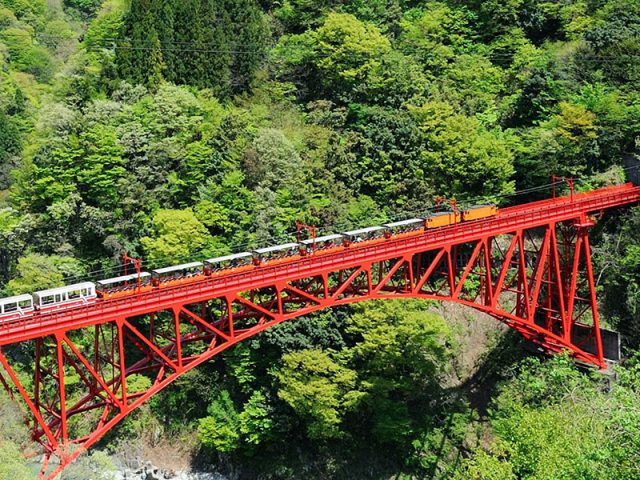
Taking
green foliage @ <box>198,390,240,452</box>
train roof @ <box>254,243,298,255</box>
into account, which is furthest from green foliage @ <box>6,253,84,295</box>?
train roof @ <box>254,243,298,255</box>

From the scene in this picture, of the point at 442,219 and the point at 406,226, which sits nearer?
the point at 406,226

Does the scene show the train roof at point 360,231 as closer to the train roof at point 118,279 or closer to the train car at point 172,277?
the train car at point 172,277

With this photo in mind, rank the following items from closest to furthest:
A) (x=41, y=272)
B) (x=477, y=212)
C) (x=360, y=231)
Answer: (x=360, y=231) < (x=477, y=212) < (x=41, y=272)

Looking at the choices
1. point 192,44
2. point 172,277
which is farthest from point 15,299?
point 192,44

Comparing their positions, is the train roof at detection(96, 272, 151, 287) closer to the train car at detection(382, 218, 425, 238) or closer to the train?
the train

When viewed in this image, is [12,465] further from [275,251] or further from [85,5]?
[85,5]

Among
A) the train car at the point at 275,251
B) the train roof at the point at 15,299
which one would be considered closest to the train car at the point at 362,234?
the train car at the point at 275,251
